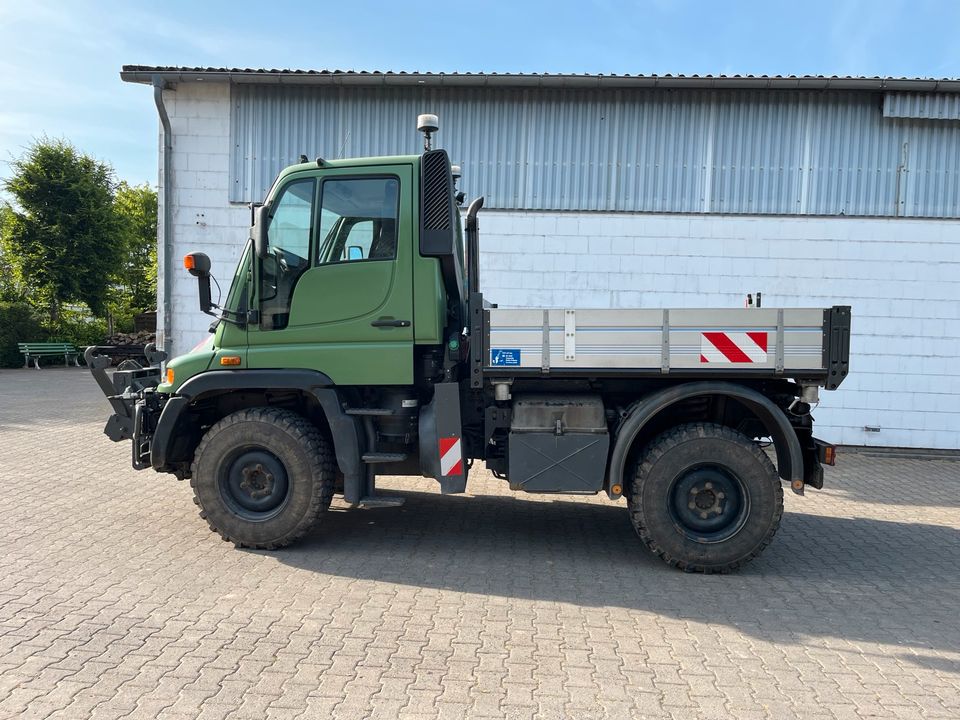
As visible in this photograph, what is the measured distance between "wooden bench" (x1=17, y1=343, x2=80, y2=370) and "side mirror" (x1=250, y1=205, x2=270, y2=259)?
1899 cm

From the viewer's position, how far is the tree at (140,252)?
29.2m

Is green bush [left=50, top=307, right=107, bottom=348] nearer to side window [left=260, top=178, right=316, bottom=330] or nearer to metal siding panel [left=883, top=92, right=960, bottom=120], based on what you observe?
side window [left=260, top=178, right=316, bottom=330]

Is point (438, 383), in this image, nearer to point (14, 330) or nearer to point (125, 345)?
point (125, 345)

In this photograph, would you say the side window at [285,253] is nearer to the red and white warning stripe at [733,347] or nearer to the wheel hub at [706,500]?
the red and white warning stripe at [733,347]

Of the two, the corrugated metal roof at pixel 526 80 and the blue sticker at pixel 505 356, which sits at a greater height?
the corrugated metal roof at pixel 526 80

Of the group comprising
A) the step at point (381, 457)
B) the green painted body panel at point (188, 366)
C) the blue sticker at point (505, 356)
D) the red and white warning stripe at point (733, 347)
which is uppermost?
the red and white warning stripe at point (733, 347)

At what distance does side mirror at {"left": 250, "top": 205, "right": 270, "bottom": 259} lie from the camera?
4852 mm

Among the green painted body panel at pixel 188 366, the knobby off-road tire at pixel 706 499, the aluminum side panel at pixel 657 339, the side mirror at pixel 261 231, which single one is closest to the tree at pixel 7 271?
the green painted body panel at pixel 188 366

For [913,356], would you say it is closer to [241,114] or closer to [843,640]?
[843,640]

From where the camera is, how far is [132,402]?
5.48 m

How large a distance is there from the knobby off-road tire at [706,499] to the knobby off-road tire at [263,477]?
235 centimetres

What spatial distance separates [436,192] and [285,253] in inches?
47.5

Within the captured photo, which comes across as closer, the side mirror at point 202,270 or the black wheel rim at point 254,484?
the side mirror at point 202,270

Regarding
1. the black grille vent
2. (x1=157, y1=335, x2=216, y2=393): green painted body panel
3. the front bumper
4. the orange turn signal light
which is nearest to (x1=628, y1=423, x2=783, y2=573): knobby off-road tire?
the orange turn signal light
